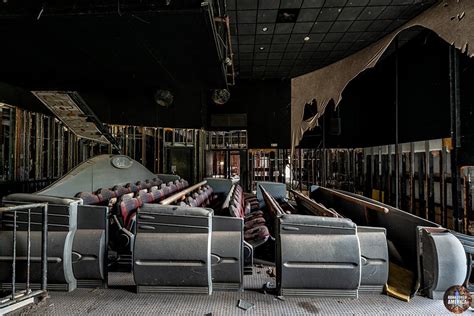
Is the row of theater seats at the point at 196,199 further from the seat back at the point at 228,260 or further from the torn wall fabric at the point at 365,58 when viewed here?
the torn wall fabric at the point at 365,58

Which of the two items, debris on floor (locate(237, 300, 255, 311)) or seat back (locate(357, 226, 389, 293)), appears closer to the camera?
debris on floor (locate(237, 300, 255, 311))

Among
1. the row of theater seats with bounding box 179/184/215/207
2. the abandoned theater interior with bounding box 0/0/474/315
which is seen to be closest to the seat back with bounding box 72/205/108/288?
the abandoned theater interior with bounding box 0/0/474/315

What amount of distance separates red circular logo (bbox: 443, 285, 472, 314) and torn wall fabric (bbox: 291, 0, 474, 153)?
254 centimetres

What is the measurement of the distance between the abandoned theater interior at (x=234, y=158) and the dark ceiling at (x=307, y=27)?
6 centimetres

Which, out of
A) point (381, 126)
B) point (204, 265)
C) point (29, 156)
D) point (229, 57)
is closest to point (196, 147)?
point (229, 57)

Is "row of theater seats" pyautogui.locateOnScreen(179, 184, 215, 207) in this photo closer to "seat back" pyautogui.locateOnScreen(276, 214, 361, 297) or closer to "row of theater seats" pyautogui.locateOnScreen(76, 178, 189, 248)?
"row of theater seats" pyautogui.locateOnScreen(76, 178, 189, 248)

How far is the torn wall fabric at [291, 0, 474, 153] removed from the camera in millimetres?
3402

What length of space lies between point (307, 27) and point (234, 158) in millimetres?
5764

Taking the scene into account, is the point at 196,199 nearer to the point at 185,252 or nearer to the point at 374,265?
the point at 185,252

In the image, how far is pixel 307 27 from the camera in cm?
722

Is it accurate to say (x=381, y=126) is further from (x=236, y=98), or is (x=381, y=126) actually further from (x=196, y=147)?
(x=196, y=147)

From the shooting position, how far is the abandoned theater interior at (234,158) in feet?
7.30

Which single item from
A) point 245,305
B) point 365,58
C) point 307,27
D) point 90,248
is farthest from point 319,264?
point 307,27

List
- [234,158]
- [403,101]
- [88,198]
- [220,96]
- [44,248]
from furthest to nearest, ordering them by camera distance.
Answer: [234,158], [220,96], [403,101], [88,198], [44,248]
